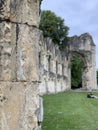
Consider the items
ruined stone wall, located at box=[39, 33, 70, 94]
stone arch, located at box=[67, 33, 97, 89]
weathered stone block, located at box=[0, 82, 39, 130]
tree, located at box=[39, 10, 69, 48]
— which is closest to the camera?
weathered stone block, located at box=[0, 82, 39, 130]

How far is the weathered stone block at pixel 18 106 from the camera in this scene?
3666 millimetres

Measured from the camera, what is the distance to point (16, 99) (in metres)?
3.72

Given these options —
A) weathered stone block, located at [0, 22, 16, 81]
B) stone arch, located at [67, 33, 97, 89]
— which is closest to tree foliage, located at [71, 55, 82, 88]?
stone arch, located at [67, 33, 97, 89]

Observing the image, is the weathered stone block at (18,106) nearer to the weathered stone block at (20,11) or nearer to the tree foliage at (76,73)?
the weathered stone block at (20,11)

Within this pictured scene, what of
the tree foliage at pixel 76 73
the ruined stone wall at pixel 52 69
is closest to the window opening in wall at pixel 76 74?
the tree foliage at pixel 76 73


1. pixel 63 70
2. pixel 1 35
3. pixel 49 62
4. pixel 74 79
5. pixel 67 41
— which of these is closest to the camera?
pixel 1 35

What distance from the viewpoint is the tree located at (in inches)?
2045

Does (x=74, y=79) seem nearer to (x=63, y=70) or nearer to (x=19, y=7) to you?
(x=63, y=70)

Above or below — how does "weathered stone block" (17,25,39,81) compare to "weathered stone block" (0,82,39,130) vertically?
above

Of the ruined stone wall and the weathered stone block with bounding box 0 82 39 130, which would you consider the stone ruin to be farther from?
the ruined stone wall

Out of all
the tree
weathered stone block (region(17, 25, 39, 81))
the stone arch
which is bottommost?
weathered stone block (region(17, 25, 39, 81))

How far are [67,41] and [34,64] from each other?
156 ft

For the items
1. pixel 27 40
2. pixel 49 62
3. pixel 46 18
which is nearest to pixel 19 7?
pixel 27 40

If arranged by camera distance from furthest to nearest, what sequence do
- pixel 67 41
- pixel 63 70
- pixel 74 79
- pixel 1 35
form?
pixel 74 79, pixel 67 41, pixel 63 70, pixel 1 35
